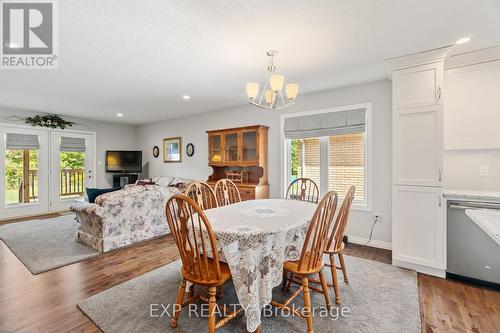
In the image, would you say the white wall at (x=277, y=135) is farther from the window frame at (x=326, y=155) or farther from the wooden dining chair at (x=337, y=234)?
the wooden dining chair at (x=337, y=234)

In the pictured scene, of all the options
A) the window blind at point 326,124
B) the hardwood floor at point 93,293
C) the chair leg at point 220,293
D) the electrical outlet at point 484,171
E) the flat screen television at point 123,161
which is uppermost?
the window blind at point 326,124

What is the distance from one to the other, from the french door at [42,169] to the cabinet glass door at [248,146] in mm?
4639

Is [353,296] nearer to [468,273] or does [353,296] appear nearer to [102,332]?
[468,273]

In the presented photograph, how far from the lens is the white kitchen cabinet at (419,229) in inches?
104

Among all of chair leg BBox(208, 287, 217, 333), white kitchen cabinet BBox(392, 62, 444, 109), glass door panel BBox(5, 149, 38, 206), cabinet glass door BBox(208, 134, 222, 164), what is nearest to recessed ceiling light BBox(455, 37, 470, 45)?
white kitchen cabinet BBox(392, 62, 444, 109)

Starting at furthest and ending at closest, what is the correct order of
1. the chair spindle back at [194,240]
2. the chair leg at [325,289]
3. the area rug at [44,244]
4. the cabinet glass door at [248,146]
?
the cabinet glass door at [248,146], the area rug at [44,244], the chair leg at [325,289], the chair spindle back at [194,240]

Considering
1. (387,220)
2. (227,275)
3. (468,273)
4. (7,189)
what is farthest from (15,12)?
(7,189)

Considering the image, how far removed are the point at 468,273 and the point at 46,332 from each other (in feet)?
12.9

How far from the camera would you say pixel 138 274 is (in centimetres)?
271

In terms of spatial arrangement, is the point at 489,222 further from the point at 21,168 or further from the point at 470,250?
the point at 21,168

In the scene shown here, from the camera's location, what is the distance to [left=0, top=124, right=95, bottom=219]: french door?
17.3 ft

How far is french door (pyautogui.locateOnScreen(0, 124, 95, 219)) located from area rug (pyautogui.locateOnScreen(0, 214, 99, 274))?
0.87m

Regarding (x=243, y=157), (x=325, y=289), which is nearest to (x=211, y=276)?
(x=325, y=289)

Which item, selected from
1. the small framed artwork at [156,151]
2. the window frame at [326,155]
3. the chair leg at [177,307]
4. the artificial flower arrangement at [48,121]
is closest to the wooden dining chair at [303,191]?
the window frame at [326,155]
